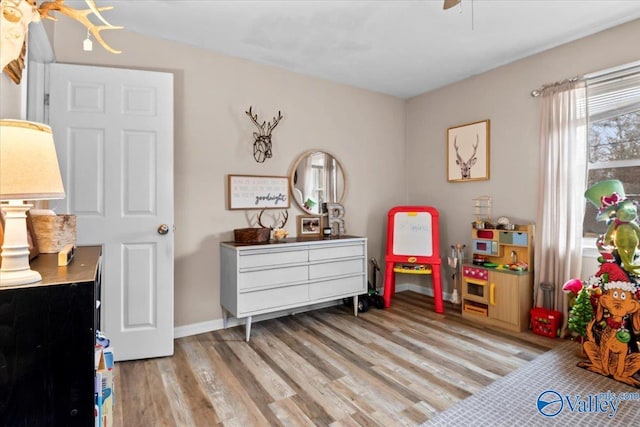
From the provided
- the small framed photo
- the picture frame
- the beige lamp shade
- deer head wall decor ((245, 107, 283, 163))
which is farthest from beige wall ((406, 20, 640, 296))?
the beige lamp shade

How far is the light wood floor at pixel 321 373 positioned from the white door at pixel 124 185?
314mm

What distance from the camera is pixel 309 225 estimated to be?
3.58 m

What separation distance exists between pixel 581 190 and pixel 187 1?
3.39 metres

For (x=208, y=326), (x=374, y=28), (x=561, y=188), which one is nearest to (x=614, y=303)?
(x=561, y=188)

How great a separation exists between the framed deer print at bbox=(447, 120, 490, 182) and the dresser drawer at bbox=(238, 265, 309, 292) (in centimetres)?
207

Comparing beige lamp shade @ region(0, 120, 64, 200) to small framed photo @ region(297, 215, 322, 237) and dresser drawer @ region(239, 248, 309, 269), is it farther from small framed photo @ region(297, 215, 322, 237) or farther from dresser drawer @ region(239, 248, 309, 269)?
small framed photo @ region(297, 215, 322, 237)

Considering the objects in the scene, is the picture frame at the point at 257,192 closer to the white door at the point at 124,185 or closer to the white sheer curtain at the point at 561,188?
the white door at the point at 124,185

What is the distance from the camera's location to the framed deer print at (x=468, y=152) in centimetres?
352

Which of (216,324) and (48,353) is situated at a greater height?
(48,353)

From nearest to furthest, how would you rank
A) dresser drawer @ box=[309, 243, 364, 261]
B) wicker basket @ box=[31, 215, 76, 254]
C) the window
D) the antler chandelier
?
the antler chandelier → wicker basket @ box=[31, 215, 76, 254] → the window → dresser drawer @ box=[309, 243, 364, 261]

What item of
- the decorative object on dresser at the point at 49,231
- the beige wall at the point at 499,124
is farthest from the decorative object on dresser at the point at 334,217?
the decorative object on dresser at the point at 49,231

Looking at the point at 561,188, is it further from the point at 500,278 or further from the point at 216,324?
the point at 216,324

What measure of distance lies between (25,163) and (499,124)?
370 centimetres

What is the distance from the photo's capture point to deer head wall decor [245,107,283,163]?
3.25 m
